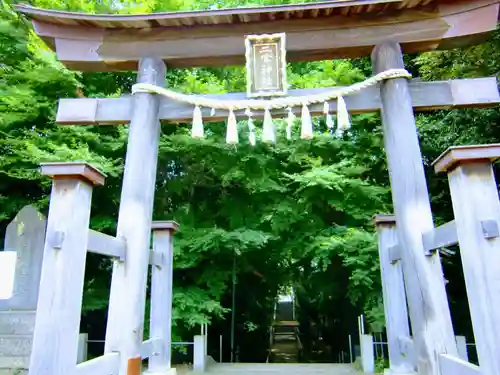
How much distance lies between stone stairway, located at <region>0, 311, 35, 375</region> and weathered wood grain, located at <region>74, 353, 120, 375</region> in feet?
10.6

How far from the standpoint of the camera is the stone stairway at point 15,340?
5.56m

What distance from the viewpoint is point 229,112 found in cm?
410

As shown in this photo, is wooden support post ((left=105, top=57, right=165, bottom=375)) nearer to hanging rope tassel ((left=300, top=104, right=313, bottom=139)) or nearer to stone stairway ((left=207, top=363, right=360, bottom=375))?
hanging rope tassel ((left=300, top=104, right=313, bottom=139))

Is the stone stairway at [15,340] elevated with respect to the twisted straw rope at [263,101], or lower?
lower

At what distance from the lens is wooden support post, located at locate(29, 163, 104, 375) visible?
234 cm

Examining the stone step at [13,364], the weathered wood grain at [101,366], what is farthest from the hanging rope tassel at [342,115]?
the stone step at [13,364]

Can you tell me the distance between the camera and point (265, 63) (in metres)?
4.15

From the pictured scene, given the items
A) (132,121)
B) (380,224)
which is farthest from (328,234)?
(132,121)

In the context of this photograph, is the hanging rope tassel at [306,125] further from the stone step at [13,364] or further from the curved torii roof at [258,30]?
the stone step at [13,364]

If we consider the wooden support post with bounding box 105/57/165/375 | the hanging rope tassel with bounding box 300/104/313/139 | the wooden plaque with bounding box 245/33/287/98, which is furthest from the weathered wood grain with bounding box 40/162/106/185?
the hanging rope tassel with bounding box 300/104/313/139

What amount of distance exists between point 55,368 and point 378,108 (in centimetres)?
361

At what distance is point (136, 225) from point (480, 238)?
283 cm

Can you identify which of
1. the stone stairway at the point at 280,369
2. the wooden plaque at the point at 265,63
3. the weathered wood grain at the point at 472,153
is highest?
the wooden plaque at the point at 265,63

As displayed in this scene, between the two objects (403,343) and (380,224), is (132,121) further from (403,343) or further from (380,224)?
(403,343)
